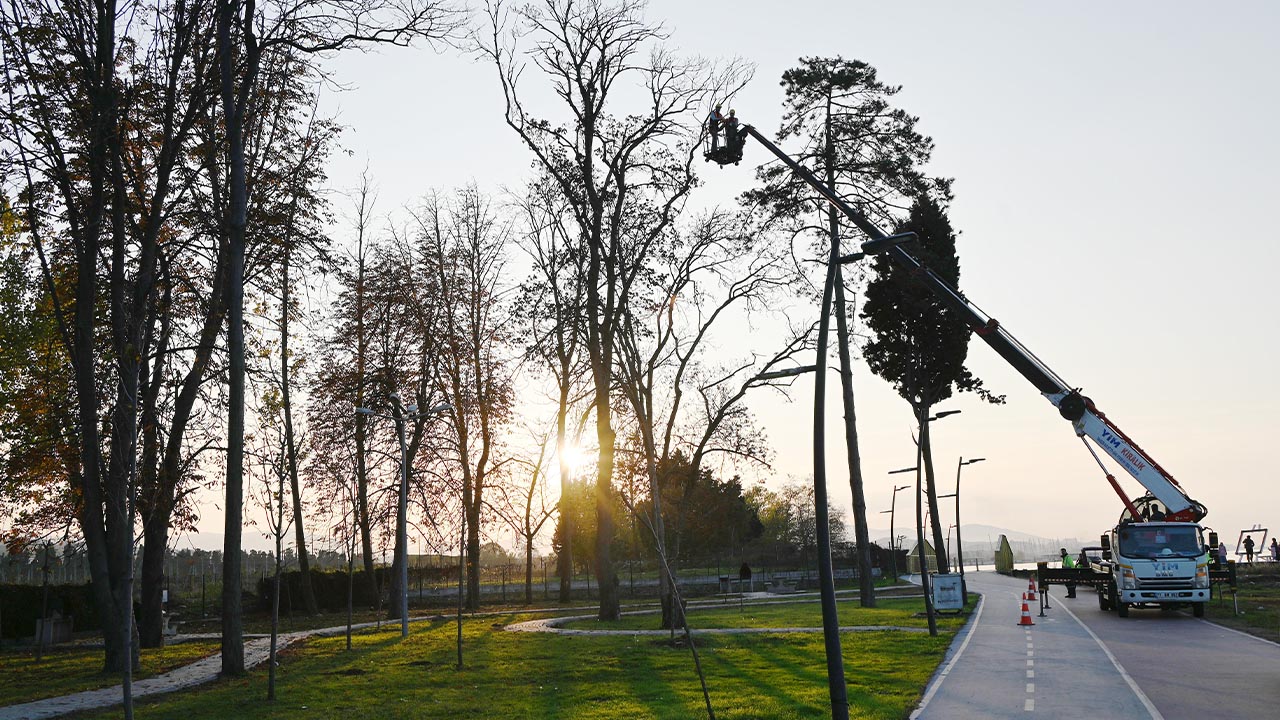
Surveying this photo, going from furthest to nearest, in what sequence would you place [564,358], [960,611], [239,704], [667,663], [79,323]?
1. [564,358]
2. [960,611]
3. [667,663]
4. [79,323]
5. [239,704]

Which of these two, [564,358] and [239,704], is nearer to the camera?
[239,704]

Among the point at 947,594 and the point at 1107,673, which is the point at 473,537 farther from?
the point at 1107,673

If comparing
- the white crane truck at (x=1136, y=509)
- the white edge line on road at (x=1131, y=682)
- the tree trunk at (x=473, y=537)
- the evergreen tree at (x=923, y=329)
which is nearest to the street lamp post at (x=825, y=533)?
the white edge line on road at (x=1131, y=682)

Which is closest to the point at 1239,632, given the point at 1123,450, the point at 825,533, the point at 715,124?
the point at 1123,450

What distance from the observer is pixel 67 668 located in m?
22.9

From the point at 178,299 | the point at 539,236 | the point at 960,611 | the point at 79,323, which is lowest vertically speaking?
the point at 960,611

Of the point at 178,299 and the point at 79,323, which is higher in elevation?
the point at 178,299

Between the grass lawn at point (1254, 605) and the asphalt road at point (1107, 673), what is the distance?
0.87 m

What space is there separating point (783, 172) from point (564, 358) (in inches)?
532

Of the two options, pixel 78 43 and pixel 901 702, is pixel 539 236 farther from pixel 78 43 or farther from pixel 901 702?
pixel 901 702

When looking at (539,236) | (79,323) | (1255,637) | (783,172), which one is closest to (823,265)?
(783,172)

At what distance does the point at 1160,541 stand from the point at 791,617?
1165 centimetres

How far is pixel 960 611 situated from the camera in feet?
107

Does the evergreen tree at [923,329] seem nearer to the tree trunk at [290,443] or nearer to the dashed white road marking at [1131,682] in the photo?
the dashed white road marking at [1131,682]
